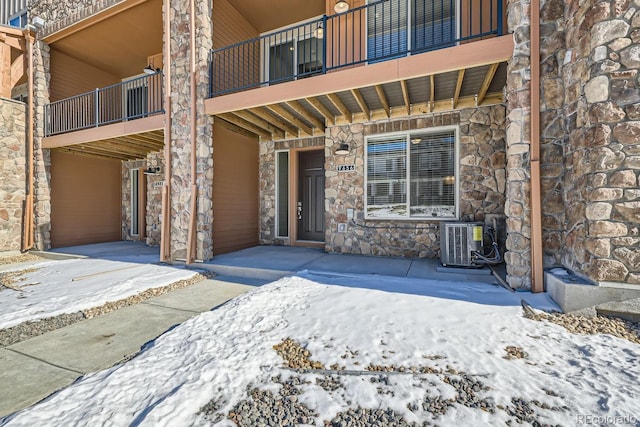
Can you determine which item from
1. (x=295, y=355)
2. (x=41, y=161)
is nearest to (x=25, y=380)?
(x=295, y=355)

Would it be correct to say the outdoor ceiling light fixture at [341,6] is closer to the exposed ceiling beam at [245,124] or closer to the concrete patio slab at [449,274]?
the exposed ceiling beam at [245,124]

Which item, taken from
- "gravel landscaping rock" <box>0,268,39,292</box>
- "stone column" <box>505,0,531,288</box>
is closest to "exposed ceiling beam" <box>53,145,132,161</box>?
"gravel landscaping rock" <box>0,268,39,292</box>

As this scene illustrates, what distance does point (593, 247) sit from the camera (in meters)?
2.73

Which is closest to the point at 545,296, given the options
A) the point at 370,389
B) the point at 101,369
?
the point at 370,389

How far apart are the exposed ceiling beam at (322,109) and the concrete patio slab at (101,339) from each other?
390 cm

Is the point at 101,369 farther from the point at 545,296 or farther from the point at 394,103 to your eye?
the point at 394,103

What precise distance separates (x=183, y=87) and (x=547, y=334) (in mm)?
6562

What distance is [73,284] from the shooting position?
405 centimetres

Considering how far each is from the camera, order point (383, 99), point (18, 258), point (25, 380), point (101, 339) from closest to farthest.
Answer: point (25, 380) < point (101, 339) < point (383, 99) < point (18, 258)

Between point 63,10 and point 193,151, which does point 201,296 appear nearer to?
point 193,151

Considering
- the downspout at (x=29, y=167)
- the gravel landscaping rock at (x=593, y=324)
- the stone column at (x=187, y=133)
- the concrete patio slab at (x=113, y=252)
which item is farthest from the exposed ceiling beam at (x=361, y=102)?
the downspout at (x=29, y=167)

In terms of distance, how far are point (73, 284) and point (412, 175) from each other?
6030 millimetres

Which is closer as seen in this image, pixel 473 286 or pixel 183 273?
pixel 473 286

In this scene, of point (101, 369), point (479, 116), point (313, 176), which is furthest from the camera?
point (313, 176)
